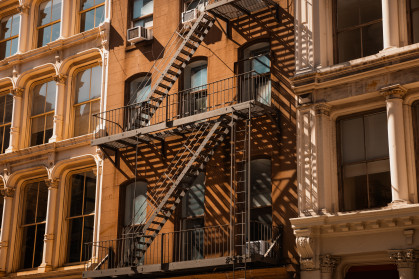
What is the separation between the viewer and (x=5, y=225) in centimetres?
2733

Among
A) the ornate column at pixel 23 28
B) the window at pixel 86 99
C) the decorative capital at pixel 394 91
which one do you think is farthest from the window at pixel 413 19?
the ornate column at pixel 23 28

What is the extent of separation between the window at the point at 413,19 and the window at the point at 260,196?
5.19m

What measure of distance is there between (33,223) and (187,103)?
7692 mm

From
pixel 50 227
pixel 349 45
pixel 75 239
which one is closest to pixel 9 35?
pixel 50 227

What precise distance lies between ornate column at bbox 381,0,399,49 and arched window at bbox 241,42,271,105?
3780 mm

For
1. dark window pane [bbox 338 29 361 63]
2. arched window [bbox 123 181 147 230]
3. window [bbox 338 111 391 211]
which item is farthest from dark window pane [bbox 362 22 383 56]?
arched window [bbox 123 181 147 230]

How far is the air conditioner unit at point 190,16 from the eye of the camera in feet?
78.7

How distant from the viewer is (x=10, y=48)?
30.9 metres

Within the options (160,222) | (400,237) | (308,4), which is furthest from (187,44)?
(400,237)

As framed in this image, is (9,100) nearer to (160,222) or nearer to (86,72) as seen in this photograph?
(86,72)

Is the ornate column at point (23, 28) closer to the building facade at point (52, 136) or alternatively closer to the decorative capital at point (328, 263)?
the building facade at point (52, 136)

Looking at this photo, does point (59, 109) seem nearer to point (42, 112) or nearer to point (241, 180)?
point (42, 112)

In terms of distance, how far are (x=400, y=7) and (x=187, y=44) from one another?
6.66 m

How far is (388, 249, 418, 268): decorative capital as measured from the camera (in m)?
18.1
